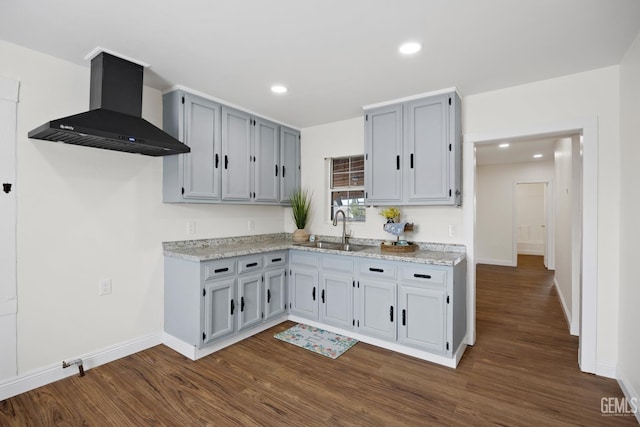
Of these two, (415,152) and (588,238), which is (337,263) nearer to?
(415,152)

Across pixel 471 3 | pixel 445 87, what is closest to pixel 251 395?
pixel 471 3

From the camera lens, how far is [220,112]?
3264 mm

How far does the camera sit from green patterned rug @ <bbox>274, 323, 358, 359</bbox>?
2.96 meters

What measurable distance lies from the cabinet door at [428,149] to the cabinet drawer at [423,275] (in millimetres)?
700

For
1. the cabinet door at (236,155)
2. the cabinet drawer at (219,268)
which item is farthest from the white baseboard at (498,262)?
the cabinet drawer at (219,268)

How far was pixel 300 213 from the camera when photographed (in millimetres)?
4109

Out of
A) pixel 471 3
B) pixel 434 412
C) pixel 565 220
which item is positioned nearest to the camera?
pixel 471 3

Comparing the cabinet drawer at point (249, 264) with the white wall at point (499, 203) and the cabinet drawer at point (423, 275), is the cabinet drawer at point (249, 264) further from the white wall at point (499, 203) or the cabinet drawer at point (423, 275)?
the white wall at point (499, 203)

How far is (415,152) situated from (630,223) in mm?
1703

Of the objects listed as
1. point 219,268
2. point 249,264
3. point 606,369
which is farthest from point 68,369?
point 606,369

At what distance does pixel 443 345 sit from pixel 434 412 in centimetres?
70

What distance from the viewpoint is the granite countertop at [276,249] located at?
2.77 meters

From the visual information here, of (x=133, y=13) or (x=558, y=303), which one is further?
(x=558, y=303)

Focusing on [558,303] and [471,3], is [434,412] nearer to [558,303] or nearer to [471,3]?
[471,3]
